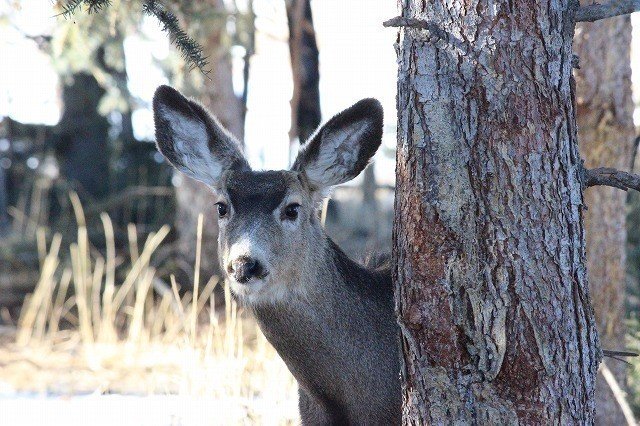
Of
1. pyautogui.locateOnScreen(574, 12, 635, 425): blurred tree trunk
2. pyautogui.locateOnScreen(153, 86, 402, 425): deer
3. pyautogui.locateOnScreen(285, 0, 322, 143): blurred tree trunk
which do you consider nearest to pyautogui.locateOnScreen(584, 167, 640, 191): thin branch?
pyautogui.locateOnScreen(153, 86, 402, 425): deer

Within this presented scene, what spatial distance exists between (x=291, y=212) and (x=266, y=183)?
198mm

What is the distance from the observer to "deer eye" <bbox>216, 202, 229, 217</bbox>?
473 cm

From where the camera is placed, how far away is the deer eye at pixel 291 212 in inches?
182

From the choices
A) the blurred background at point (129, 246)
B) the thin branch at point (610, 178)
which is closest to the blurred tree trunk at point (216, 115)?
the blurred background at point (129, 246)

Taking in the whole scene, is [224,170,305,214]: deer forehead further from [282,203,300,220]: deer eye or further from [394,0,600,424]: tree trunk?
[394,0,600,424]: tree trunk

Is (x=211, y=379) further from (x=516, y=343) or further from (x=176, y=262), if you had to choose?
(x=176, y=262)

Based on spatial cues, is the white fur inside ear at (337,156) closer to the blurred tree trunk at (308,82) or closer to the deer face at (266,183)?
the deer face at (266,183)

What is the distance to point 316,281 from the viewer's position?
4566 millimetres

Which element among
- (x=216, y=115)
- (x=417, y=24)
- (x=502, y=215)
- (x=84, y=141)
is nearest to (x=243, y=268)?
(x=502, y=215)

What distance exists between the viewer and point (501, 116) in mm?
3477

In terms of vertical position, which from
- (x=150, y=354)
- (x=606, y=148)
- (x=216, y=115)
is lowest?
(x=150, y=354)

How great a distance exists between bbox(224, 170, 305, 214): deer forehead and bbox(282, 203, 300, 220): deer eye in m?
0.05

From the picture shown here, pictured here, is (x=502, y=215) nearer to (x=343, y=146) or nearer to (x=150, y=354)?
(x=343, y=146)

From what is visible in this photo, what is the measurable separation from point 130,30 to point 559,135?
6.25 m
